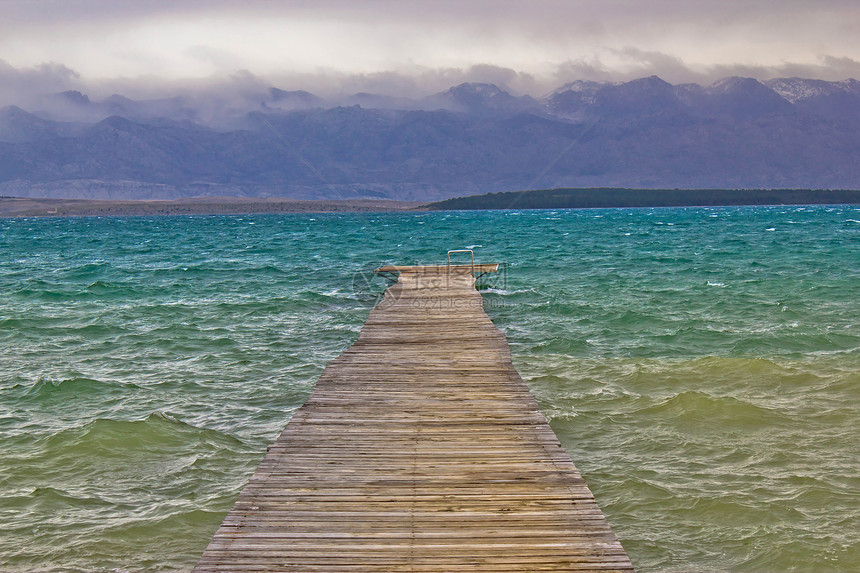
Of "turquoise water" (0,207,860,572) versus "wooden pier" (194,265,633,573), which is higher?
"wooden pier" (194,265,633,573)

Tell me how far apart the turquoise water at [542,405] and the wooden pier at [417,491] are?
5.48 ft

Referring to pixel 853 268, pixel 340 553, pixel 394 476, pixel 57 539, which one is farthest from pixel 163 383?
pixel 853 268

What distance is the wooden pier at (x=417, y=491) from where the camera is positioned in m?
6.61

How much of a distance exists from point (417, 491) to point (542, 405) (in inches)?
291

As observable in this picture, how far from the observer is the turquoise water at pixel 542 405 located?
9.41 meters

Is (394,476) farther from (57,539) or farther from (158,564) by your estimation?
(57,539)

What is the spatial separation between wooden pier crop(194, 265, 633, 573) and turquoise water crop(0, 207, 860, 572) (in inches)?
65.8

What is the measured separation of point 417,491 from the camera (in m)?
7.94

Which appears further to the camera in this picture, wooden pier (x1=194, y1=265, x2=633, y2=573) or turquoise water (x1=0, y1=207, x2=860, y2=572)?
turquoise water (x1=0, y1=207, x2=860, y2=572)

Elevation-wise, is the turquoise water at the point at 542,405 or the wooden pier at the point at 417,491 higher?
the wooden pier at the point at 417,491

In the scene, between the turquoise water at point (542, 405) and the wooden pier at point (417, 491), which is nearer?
the wooden pier at point (417, 491)

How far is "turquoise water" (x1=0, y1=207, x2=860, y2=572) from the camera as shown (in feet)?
30.9

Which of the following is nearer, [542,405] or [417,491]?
[417,491]

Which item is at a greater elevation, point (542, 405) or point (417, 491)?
point (417, 491)
